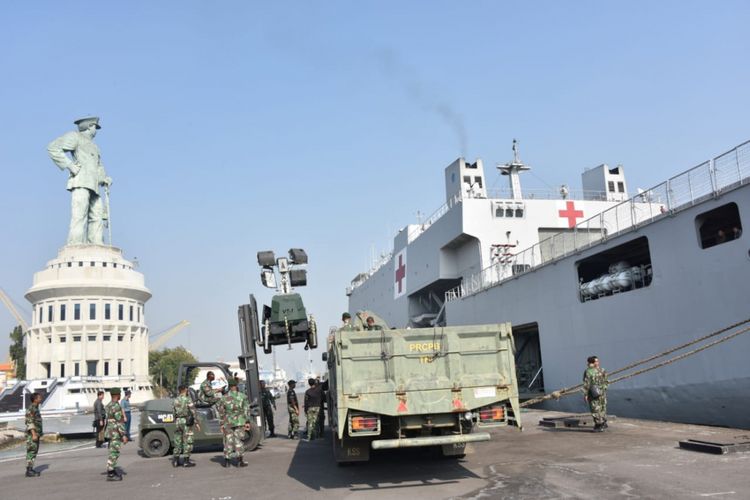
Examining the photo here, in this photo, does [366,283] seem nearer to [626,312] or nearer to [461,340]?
[626,312]

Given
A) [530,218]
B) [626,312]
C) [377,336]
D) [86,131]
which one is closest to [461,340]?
[377,336]

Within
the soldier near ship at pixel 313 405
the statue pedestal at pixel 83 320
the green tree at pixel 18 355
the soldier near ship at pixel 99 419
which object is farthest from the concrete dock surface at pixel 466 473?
the green tree at pixel 18 355

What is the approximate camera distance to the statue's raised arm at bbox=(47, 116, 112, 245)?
50.1 meters

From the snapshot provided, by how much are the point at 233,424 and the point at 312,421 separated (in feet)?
11.6

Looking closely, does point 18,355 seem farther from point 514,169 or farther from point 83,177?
point 514,169

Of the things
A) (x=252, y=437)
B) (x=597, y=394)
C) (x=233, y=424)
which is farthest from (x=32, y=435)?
(x=597, y=394)

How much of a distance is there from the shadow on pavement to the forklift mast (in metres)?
2.29

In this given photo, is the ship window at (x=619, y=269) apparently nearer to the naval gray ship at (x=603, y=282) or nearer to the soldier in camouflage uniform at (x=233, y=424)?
the naval gray ship at (x=603, y=282)

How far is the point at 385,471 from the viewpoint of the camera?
24.7ft

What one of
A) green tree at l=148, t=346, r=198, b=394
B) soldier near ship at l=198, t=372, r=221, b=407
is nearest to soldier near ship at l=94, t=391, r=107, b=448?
soldier near ship at l=198, t=372, r=221, b=407

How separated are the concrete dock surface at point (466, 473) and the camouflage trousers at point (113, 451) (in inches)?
11.9

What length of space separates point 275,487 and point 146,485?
79.2 inches

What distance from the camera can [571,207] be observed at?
74.0 ft

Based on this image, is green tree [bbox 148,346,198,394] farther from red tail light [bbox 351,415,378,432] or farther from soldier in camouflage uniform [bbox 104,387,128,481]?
red tail light [bbox 351,415,378,432]
